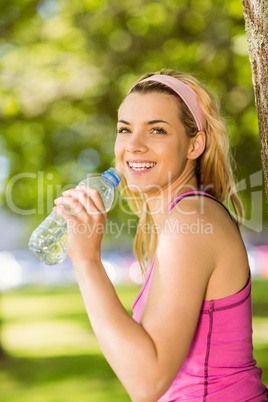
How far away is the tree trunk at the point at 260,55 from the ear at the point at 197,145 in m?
0.34

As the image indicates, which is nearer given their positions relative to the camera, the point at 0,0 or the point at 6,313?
the point at 0,0

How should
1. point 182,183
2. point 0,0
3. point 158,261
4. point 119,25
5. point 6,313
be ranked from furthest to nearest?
point 6,313
point 119,25
point 0,0
point 182,183
point 158,261

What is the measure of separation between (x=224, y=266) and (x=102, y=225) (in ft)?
1.45

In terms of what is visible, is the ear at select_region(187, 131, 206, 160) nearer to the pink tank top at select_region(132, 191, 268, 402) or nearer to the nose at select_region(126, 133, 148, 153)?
the nose at select_region(126, 133, 148, 153)

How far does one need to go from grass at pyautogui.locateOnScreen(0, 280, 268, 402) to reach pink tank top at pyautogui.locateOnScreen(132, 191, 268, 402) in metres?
6.98

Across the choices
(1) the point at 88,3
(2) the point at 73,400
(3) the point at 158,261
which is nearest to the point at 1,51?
(1) the point at 88,3

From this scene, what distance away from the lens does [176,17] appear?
344 inches

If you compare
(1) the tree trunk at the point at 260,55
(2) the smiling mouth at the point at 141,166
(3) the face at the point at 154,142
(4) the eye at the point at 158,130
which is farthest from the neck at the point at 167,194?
(1) the tree trunk at the point at 260,55

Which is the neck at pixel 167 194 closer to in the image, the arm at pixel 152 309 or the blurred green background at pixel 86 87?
the arm at pixel 152 309

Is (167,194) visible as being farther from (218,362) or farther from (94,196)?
(218,362)

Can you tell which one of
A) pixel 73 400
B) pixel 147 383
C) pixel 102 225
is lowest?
pixel 73 400

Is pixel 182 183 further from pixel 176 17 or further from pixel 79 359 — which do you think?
→ pixel 79 359

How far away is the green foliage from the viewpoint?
8.57m

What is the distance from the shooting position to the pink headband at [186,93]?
2.52 metres
